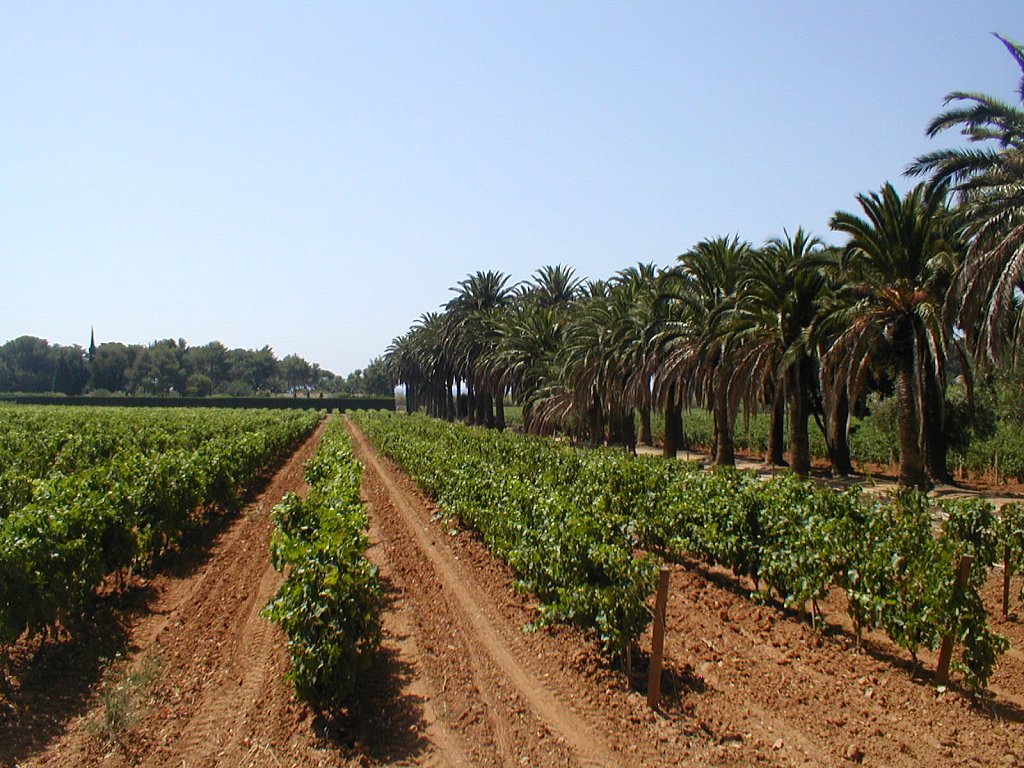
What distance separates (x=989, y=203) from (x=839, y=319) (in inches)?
224

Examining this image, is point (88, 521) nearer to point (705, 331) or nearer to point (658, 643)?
point (658, 643)

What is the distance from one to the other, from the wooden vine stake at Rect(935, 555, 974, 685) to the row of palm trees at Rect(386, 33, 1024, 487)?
31.3 feet

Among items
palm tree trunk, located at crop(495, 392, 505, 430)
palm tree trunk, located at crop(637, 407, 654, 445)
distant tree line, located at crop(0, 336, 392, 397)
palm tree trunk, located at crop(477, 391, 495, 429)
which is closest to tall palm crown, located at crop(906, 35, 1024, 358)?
palm tree trunk, located at crop(637, 407, 654, 445)

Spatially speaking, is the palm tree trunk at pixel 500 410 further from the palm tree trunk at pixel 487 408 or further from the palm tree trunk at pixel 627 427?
the palm tree trunk at pixel 627 427

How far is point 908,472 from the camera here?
20844 millimetres

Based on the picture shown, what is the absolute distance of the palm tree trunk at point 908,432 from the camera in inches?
818

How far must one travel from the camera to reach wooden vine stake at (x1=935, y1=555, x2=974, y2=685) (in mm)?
7012

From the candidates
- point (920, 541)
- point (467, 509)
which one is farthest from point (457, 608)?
point (920, 541)

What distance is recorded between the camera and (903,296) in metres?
20.2

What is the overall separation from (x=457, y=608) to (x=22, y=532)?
516cm

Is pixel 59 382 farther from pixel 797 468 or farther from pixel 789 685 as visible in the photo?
pixel 789 685

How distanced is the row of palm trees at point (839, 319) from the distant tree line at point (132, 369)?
115566 mm

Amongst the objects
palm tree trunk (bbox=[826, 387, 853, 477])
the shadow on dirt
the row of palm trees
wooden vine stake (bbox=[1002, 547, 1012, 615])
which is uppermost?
the row of palm trees

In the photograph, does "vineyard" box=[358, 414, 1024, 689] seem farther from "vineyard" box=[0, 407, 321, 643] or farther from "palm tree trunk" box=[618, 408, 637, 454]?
"palm tree trunk" box=[618, 408, 637, 454]
